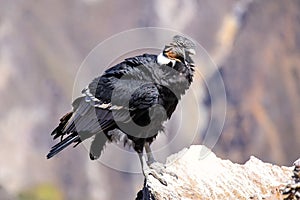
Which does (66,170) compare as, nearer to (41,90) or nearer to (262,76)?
(41,90)

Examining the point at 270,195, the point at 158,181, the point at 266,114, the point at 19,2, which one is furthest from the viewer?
the point at 19,2

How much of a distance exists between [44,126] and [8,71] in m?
6.10

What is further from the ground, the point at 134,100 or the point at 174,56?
the point at 174,56

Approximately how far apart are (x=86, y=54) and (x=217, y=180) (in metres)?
50.6

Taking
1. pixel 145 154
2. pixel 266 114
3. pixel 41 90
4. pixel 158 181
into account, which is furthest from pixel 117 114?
pixel 41 90

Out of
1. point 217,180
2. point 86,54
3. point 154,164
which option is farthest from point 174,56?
point 86,54

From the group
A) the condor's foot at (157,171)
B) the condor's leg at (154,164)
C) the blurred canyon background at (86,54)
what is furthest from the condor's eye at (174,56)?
the blurred canyon background at (86,54)

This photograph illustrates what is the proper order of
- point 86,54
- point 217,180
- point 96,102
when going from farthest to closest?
point 86,54 → point 96,102 → point 217,180

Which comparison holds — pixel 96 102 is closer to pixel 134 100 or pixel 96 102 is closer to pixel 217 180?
pixel 134 100

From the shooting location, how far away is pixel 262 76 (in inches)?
2137

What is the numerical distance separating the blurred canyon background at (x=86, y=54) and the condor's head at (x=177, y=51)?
3320 centimetres

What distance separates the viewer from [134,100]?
9.40 m

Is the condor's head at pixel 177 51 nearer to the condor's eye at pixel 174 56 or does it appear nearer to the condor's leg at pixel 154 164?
the condor's eye at pixel 174 56

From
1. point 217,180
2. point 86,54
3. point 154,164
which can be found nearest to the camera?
point 217,180
